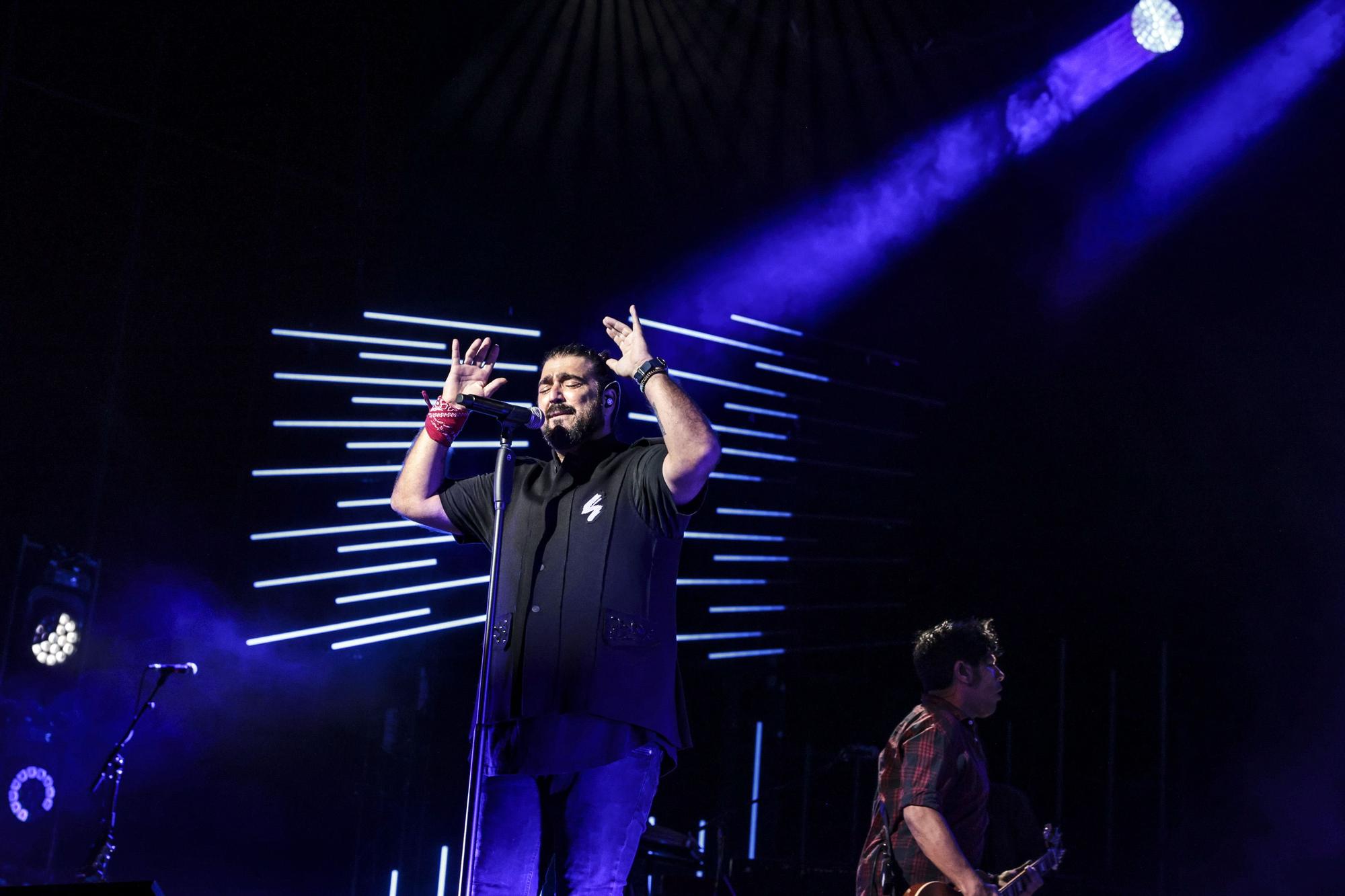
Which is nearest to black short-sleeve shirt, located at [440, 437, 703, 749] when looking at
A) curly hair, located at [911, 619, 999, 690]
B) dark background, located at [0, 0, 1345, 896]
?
curly hair, located at [911, 619, 999, 690]

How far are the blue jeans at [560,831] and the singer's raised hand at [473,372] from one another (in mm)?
974

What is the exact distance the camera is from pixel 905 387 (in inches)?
290

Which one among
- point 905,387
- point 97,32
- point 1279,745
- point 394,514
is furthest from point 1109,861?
point 97,32

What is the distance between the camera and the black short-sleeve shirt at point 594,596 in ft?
8.34

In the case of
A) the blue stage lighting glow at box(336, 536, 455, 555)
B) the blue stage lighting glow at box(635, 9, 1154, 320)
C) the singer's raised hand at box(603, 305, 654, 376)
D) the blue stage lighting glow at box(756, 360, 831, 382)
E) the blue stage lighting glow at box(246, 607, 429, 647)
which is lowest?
the blue stage lighting glow at box(246, 607, 429, 647)

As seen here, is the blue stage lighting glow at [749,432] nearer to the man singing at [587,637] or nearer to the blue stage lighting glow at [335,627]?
the blue stage lighting glow at [335,627]

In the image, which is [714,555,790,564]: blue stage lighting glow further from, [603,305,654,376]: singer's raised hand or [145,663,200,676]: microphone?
[603,305,654,376]: singer's raised hand

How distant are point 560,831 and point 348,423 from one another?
362 centimetres

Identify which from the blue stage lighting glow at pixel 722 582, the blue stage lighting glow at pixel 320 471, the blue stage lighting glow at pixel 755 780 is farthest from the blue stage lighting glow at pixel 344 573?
the blue stage lighting glow at pixel 755 780

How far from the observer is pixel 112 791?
4957 mm

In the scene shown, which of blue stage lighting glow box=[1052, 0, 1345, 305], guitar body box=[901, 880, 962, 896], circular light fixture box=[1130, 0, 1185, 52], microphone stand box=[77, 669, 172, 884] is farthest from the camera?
circular light fixture box=[1130, 0, 1185, 52]

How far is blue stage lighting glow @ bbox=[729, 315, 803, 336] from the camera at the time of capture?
6.81 metres

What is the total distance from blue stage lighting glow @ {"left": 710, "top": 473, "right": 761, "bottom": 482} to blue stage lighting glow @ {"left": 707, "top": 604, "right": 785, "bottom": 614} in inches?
27.5

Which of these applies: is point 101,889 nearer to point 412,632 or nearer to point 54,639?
point 54,639
